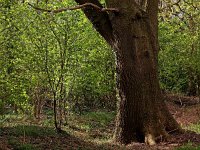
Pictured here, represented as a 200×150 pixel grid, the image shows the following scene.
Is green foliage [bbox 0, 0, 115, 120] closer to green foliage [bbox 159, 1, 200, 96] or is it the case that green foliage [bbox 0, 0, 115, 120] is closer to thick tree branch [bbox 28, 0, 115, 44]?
thick tree branch [bbox 28, 0, 115, 44]

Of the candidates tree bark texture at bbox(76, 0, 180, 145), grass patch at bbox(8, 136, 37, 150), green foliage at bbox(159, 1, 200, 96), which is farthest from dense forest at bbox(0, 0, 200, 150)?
green foliage at bbox(159, 1, 200, 96)

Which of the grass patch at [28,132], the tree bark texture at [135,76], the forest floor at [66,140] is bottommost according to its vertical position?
the forest floor at [66,140]

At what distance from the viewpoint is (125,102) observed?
10594 millimetres

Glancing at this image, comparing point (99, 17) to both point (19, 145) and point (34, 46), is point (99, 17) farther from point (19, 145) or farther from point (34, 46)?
point (19, 145)

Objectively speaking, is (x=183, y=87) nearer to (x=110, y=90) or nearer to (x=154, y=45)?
(x=110, y=90)

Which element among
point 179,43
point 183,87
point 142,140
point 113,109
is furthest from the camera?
point 183,87

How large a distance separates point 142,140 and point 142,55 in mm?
2365

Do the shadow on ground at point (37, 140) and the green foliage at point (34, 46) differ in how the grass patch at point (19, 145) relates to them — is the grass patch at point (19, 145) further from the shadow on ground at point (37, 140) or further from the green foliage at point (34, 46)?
the green foliage at point (34, 46)

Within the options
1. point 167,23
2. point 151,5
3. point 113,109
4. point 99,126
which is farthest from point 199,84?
point 151,5

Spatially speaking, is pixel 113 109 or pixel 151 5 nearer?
pixel 151 5

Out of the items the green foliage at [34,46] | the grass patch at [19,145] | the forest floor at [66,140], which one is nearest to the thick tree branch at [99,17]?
the green foliage at [34,46]

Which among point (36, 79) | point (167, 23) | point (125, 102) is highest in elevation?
point (167, 23)

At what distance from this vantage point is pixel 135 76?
1043cm

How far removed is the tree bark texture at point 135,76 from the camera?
10.4 meters
